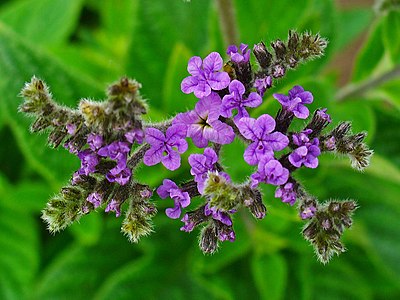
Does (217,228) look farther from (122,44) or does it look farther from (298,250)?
(122,44)

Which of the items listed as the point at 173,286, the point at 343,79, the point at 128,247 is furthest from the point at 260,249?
the point at 343,79

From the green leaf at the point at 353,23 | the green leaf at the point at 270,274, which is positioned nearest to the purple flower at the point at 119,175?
the green leaf at the point at 270,274

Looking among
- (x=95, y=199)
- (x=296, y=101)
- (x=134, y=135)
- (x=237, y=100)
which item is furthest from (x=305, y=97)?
(x=95, y=199)

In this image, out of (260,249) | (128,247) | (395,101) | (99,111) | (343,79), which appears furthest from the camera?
(343,79)

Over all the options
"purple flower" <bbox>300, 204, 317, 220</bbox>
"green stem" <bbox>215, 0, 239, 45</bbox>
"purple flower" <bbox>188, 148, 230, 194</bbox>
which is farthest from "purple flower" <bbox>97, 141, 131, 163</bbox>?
"green stem" <bbox>215, 0, 239, 45</bbox>

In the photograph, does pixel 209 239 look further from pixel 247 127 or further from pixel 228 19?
pixel 228 19

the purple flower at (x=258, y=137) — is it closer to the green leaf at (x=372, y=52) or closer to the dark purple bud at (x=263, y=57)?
the dark purple bud at (x=263, y=57)

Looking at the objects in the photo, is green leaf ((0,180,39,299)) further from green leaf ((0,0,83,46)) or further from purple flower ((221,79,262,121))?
purple flower ((221,79,262,121))
